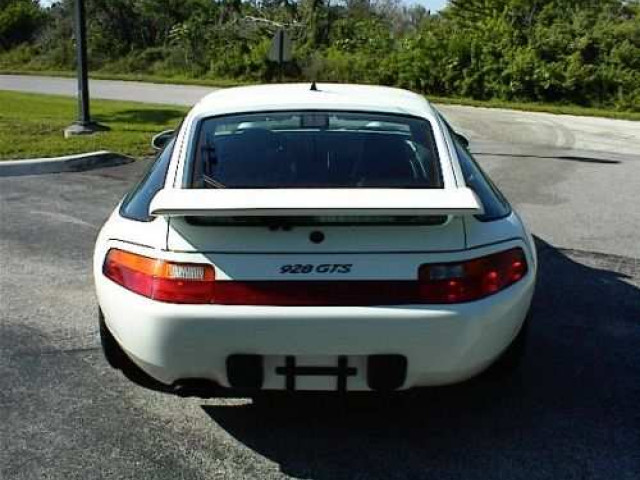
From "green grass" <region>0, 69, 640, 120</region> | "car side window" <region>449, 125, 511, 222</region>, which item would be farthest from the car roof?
"green grass" <region>0, 69, 640, 120</region>

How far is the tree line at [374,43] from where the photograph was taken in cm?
2530

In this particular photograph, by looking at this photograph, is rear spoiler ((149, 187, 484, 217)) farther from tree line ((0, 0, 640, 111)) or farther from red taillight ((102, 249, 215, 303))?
tree line ((0, 0, 640, 111))

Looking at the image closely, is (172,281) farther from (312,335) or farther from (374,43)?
(374,43)

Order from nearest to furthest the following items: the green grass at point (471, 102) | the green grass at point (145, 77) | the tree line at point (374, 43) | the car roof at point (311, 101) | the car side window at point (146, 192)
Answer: the car side window at point (146, 192)
the car roof at point (311, 101)
the green grass at point (471, 102)
the tree line at point (374, 43)
the green grass at point (145, 77)

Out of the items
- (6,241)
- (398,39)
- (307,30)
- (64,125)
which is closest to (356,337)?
(6,241)

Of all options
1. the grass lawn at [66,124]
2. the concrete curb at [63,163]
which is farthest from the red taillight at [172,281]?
the grass lawn at [66,124]

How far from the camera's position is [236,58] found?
3111 cm

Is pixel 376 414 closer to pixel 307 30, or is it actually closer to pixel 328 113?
pixel 328 113

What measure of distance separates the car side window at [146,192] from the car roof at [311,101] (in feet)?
1.07

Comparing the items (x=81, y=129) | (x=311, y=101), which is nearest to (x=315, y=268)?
(x=311, y=101)

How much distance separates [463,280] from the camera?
2.79m

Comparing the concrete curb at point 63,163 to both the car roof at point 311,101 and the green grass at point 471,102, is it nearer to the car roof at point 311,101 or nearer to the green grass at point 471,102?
the car roof at point 311,101

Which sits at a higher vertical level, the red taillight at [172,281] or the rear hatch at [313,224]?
the rear hatch at [313,224]

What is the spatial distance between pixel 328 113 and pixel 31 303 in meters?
2.31
